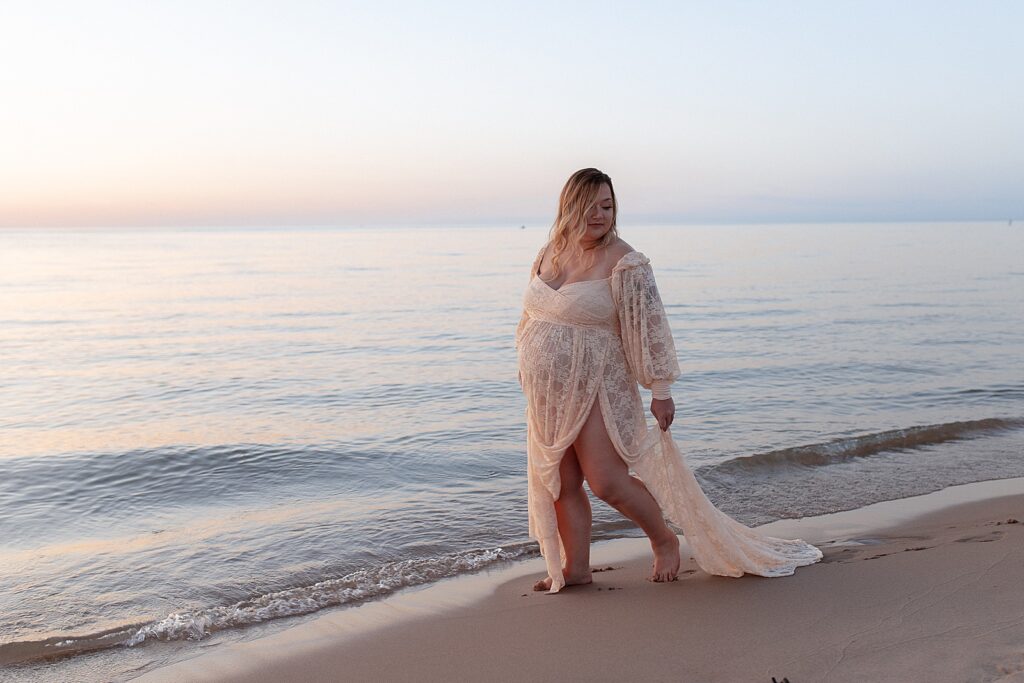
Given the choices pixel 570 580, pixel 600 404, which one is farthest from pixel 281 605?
pixel 600 404

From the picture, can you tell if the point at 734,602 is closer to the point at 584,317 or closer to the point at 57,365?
the point at 584,317

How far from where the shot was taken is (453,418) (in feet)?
31.8

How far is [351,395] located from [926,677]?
894cm

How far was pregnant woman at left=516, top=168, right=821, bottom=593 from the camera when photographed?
4.17 m

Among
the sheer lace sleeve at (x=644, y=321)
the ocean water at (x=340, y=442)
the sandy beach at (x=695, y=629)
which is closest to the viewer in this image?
the sandy beach at (x=695, y=629)

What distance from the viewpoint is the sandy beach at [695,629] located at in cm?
326

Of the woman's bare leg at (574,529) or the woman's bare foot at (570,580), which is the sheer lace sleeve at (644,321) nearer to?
the woman's bare leg at (574,529)

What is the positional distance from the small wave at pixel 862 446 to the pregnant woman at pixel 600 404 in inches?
116

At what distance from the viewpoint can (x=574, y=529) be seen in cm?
445

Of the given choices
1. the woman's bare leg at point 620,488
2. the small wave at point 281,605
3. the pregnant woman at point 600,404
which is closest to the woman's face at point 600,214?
the pregnant woman at point 600,404

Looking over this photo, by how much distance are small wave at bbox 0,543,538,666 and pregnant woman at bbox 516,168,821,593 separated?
32.0 inches

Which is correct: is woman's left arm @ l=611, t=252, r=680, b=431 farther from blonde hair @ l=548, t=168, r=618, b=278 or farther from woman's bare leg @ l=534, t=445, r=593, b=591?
woman's bare leg @ l=534, t=445, r=593, b=591

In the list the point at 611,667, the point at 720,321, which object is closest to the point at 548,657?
the point at 611,667

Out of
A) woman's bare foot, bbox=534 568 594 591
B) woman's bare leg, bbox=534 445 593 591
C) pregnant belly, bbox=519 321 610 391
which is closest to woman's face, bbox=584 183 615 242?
pregnant belly, bbox=519 321 610 391
